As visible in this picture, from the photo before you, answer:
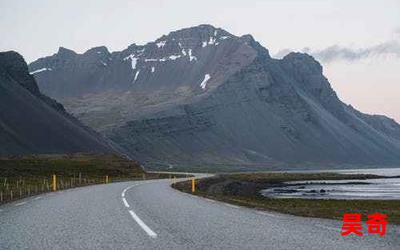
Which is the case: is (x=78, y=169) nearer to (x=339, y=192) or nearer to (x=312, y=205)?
(x=339, y=192)

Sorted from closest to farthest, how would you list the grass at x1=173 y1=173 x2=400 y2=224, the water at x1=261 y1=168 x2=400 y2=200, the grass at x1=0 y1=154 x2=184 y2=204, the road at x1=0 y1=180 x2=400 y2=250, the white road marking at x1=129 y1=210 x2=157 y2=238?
the road at x1=0 y1=180 x2=400 y2=250 < the white road marking at x1=129 y1=210 x2=157 y2=238 < the grass at x1=173 y1=173 x2=400 y2=224 < the water at x1=261 y1=168 x2=400 y2=200 < the grass at x1=0 y1=154 x2=184 y2=204

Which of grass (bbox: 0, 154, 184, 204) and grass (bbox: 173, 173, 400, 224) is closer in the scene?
grass (bbox: 173, 173, 400, 224)

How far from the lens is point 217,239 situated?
14.4 m

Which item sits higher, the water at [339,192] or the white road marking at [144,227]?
the white road marking at [144,227]

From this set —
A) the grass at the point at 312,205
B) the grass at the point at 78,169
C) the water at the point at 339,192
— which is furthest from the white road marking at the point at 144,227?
the grass at the point at 78,169

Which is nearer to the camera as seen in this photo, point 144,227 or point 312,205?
point 144,227

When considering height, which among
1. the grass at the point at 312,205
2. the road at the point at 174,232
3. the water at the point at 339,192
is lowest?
the water at the point at 339,192

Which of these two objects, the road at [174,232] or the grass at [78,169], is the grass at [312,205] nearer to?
the road at [174,232]

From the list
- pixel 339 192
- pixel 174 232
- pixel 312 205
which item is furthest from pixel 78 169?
pixel 174 232

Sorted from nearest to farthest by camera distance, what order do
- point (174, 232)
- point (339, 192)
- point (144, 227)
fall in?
1. point (174, 232)
2. point (144, 227)
3. point (339, 192)

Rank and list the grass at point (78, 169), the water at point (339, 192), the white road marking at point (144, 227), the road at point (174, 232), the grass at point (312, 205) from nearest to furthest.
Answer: the road at point (174, 232)
the white road marking at point (144, 227)
the grass at point (312, 205)
the water at point (339, 192)
the grass at point (78, 169)

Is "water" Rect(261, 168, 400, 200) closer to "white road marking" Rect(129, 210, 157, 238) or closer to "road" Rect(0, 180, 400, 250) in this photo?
Result: "road" Rect(0, 180, 400, 250)

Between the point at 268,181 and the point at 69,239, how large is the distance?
130 m

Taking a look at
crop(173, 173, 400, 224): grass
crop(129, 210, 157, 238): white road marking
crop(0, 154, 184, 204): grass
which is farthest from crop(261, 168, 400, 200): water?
crop(129, 210, 157, 238): white road marking
